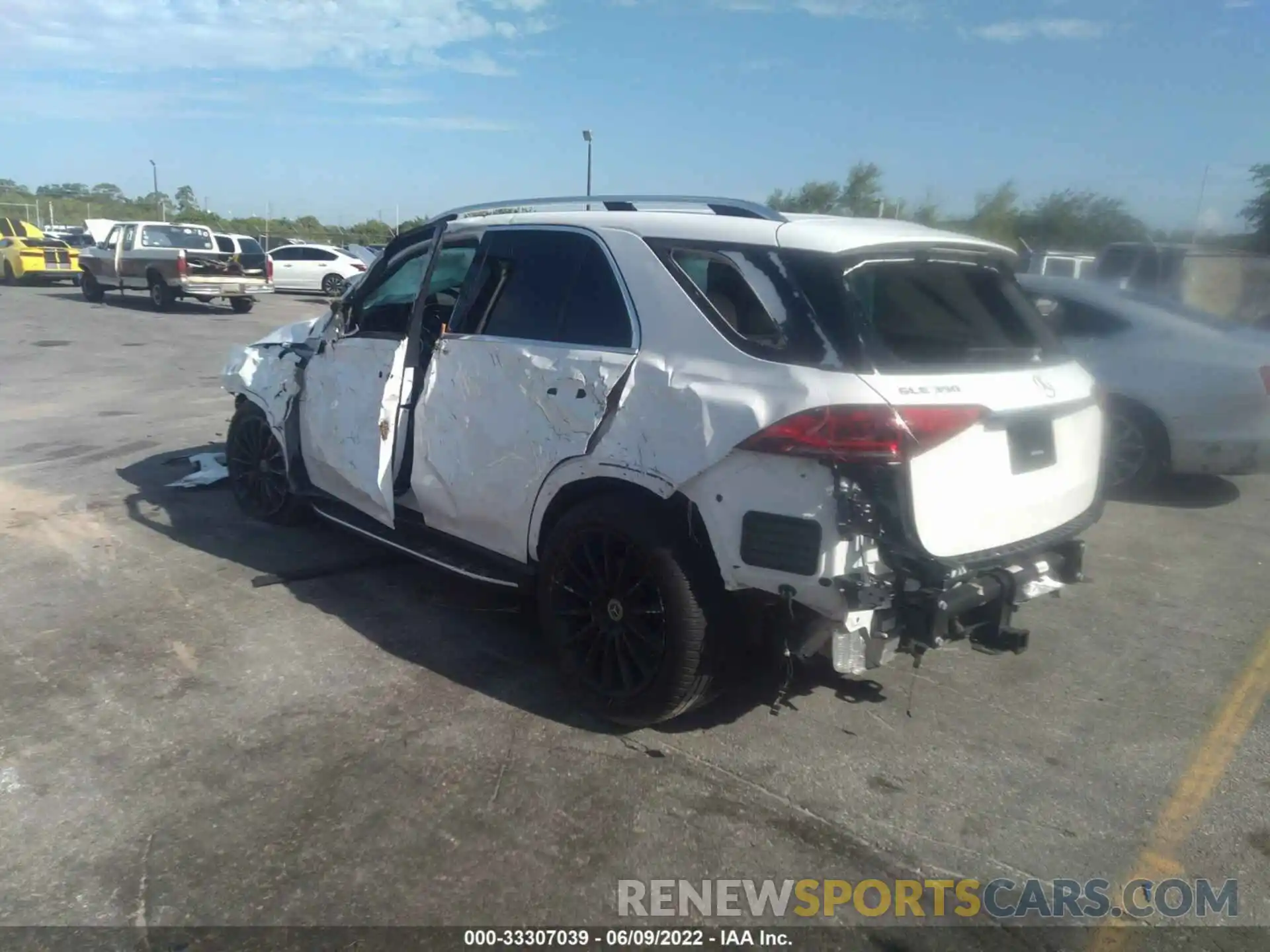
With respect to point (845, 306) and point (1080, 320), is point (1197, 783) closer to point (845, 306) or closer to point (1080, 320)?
point (845, 306)

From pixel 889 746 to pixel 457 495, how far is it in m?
2.21

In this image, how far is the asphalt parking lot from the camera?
10.1ft

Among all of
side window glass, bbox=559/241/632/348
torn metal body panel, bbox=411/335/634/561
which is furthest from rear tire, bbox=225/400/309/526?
side window glass, bbox=559/241/632/348

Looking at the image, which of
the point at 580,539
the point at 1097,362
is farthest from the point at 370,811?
the point at 1097,362

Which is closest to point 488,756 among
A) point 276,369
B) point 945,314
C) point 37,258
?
point 945,314

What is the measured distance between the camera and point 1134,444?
7.62m

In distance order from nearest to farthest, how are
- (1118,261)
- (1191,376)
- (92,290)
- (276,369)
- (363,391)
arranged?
1. (363,391)
2. (276,369)
3. (1191,376)
4. (1118,261)
5. (92,290)

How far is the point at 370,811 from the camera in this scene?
3359 millimetres

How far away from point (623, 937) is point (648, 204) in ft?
9.37

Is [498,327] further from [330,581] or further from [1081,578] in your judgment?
[1081,578]

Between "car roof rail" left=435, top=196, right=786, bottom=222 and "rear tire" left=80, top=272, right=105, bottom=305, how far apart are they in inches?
890

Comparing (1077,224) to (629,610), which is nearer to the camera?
(629,610)

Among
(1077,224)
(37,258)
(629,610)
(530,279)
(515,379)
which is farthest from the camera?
(37,258)

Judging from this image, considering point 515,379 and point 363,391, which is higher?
point 515,379
